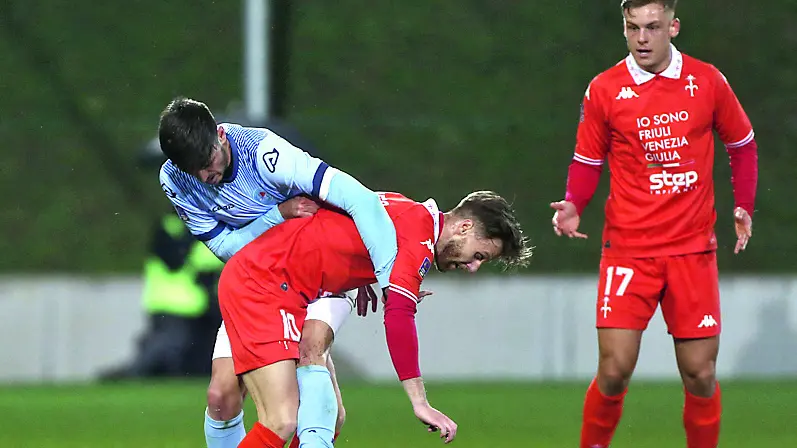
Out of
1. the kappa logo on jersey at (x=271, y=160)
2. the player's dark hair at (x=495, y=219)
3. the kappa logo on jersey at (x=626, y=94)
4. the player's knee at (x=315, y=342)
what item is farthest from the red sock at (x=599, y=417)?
the kappa logo on jersey at (x=271, y=160)

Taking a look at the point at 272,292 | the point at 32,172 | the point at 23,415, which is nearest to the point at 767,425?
the point at 272,292

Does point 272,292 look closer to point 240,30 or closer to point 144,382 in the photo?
point 144,382

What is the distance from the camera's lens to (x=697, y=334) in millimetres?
5516

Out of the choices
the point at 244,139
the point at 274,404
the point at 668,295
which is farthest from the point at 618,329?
the point at 244,139

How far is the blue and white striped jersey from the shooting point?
4652mm

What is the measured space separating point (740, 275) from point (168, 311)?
4.73 m

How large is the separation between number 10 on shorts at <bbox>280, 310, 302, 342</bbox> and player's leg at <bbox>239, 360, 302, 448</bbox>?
88 mm

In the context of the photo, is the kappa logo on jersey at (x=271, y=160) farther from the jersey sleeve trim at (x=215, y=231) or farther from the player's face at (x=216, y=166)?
the jersey sleeve trim at (x=215, y=231)

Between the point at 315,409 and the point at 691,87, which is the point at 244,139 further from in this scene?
the point at 691,87

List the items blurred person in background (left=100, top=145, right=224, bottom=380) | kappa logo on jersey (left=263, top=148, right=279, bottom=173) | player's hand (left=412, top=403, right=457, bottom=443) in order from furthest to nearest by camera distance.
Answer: blurred person in background (left=100, top=145, right=224, bottom=380), kappa logo on jersey (left=263, top=148, right=279, bottom=173), player's hand (left=412, top=403, right=457, bottom=443)

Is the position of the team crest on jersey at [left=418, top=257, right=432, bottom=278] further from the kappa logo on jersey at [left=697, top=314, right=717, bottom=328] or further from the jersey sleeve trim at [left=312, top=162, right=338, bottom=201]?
the kappa logo on jersey at [left=697, top=314, right=717, bottom=328]

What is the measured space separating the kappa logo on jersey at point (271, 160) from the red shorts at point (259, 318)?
358mm

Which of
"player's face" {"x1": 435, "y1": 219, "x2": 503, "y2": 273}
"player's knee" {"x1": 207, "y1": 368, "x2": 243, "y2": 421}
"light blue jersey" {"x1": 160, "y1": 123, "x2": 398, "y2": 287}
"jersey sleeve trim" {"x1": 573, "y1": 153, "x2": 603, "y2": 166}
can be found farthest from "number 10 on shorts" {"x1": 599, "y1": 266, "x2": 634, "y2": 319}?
"player's knee" {"x1": 207, "y1": 368, "x2": 243, "y2": 421}

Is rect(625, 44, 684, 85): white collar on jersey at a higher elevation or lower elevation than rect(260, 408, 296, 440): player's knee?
higher
